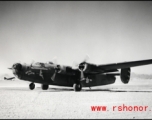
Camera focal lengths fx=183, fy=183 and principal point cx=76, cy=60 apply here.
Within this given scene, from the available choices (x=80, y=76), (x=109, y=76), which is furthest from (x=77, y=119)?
(x=109, y=76)

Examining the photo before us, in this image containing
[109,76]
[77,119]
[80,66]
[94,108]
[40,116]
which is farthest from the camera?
[109,76]

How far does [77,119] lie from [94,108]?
6.42 ft

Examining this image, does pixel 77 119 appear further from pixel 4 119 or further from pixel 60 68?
pixel 60 68

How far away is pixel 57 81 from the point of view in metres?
18.6

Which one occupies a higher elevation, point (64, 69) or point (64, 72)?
point (64, 69)

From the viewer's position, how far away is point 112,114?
7.27 m

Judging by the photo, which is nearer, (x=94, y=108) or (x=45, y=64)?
(x=94, y=108)

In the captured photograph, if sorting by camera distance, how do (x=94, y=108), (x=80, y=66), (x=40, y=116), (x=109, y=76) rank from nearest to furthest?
(x=40, y=116) → (x=94, y=108) → (x=80, y=66) → (x=109, y=76)

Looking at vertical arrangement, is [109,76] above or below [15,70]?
below

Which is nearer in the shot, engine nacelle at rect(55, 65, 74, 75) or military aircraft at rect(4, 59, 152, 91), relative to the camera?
military aircraft at rect(4, 59, 152, 91)

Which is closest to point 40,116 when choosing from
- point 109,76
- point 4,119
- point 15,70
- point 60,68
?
point 4,119

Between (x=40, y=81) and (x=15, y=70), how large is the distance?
2590 mm

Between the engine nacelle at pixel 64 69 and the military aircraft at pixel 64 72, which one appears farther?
the engine nacelle at pixel 64 69

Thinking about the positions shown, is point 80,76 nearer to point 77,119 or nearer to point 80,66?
point 80,66
